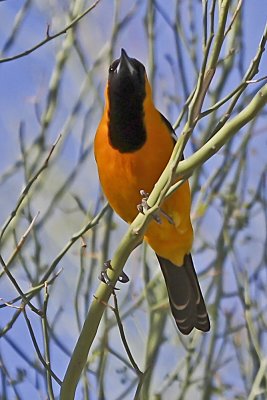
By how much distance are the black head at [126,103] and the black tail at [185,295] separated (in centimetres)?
58

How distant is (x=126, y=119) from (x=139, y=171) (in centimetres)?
20

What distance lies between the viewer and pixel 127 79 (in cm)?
277

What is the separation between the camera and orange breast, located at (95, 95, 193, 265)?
8.91 ft

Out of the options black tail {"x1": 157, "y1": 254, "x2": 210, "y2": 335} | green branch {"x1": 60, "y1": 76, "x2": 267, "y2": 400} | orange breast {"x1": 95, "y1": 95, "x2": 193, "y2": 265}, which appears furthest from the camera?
black tail {"x1": 157, "y1": 254, "x2": 210, "y2": 335}

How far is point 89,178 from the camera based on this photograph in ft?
14.5

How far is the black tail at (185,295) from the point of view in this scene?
3.03 metres

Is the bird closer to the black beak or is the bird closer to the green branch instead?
the black beak

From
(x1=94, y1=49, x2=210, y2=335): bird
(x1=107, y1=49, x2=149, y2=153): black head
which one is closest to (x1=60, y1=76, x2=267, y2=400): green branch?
(x1=94, y1=49, x2=210, y2=335): bird

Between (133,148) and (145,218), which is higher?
(133,148)

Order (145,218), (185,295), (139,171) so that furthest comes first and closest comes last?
1. (185,295)
2. (139,171)
3. (145,218)

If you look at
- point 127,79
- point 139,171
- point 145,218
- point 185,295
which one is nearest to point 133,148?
point 139,171

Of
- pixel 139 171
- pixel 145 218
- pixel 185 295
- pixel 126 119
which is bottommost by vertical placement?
pixel 145 218

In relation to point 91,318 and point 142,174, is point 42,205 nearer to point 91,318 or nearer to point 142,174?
point 142,174

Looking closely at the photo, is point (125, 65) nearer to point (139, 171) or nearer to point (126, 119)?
point (126, 119)
